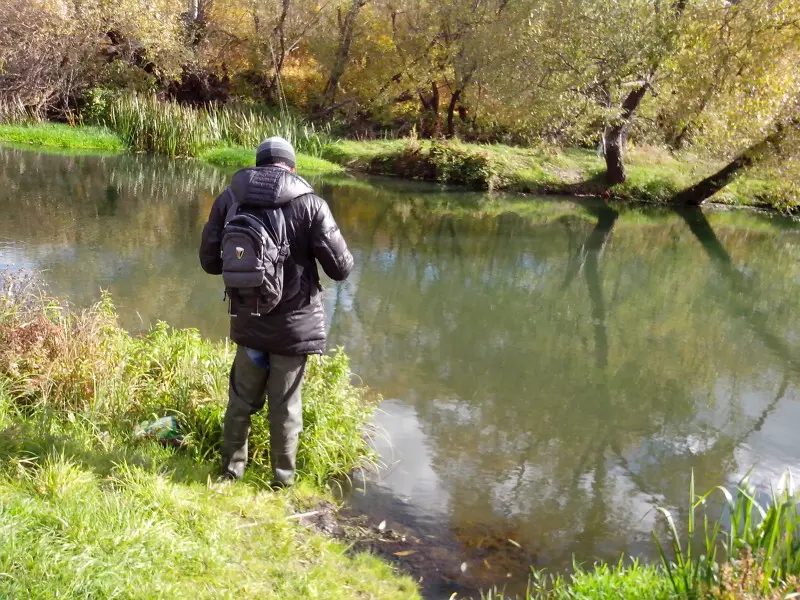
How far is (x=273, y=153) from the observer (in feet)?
12.3

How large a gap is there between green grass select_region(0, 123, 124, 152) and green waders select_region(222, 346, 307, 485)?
750 inches

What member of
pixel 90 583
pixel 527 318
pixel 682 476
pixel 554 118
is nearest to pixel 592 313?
pixel 527 318

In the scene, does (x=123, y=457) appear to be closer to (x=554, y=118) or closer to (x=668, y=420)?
(x=668, y=420)

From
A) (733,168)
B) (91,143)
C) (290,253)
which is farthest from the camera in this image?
(91,143)

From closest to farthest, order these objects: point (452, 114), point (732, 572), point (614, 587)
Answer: point (732, 572)
point (614, 587)
point (452, 114)

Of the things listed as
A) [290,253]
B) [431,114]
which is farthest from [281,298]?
[431,114]

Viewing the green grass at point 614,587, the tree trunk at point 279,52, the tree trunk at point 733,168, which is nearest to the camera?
the green grass at point 614,587

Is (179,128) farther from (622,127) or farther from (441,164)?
(622,127)

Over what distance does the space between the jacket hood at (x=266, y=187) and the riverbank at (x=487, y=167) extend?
58.3ft

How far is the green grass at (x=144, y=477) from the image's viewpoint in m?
2.76

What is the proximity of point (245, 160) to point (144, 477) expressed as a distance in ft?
61.1

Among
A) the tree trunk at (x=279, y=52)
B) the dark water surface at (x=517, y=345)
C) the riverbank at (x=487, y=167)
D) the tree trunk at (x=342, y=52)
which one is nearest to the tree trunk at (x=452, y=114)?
the riverbank at (x=487, y=167)

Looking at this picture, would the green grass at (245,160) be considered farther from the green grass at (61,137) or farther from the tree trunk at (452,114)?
the tree trunk at (452,114)

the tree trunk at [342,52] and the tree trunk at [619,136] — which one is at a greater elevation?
the tree trunk at [342,52]
